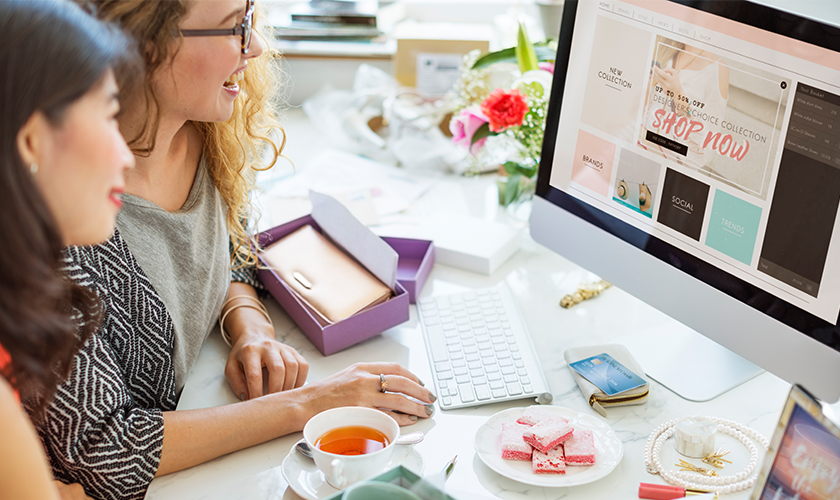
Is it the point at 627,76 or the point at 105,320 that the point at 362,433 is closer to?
the point at 105,320

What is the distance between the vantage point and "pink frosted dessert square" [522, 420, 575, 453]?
32.0 inches

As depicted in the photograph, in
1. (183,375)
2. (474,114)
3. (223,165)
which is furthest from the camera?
(474,114)

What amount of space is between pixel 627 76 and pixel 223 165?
638 millimetres

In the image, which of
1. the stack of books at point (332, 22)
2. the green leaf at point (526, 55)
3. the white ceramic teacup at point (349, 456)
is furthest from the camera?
the stack of books at point (332, 22)

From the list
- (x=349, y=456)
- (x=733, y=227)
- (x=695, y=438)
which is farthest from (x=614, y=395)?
(x=349, y=456)

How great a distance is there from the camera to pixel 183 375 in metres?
1.00

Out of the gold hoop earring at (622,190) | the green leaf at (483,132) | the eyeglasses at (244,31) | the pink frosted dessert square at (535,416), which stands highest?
the eyeglasses at (244,31)

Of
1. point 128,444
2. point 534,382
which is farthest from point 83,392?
point 534,382

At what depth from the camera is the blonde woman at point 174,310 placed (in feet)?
2.62

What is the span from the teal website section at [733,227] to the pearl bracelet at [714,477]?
220 mm

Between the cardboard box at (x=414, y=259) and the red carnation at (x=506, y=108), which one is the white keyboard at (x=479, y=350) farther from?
the red carnation at (x=506, y=108)

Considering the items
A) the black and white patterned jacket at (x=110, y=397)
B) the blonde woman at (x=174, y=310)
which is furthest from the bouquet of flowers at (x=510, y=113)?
the black and white patterned jacket at (x=110, y=397)

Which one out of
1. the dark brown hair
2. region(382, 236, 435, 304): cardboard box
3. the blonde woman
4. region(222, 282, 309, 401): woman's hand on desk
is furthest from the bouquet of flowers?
the dark brown hair

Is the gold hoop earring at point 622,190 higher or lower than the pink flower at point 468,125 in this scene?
higher
